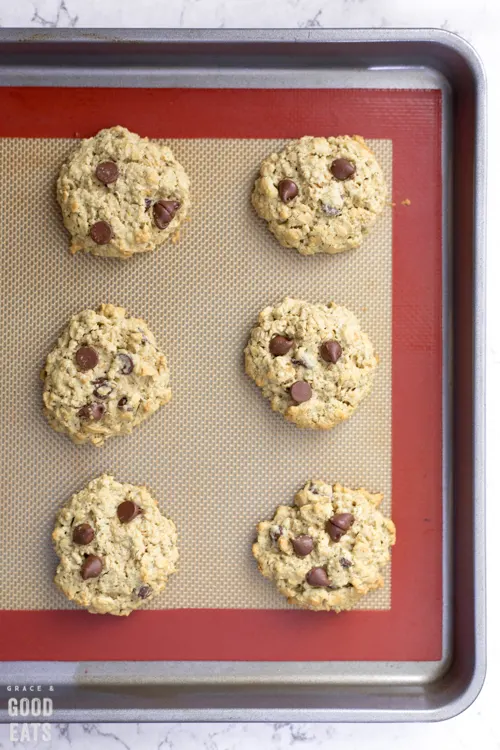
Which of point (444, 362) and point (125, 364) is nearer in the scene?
point (125, 364)

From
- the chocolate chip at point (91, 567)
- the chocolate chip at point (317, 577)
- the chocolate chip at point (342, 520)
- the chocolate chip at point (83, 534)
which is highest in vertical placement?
the chocolate chip at point (342, 520)

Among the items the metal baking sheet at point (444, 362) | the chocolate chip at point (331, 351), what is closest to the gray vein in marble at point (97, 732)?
the metal baking sheet at point (444, 362)

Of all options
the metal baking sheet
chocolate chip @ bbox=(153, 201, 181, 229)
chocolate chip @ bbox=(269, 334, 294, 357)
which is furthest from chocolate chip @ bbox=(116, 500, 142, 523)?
chocolate chip @ bbox=(153, 201, 181, 229)

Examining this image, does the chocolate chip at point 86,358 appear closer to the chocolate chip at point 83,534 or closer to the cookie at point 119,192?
the cookie at point 119,192

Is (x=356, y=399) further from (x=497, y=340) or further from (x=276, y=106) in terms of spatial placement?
(x=276, y=106)

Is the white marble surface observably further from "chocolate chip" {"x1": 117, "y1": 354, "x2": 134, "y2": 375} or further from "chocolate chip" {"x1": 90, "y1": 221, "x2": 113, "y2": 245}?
"chocolate chip" {"x1": 117, "y1": 354, "x2": 134, "y2": 375}

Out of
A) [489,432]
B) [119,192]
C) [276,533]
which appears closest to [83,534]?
[276,533]

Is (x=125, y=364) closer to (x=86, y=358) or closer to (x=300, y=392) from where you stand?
(x=86, y=358)
